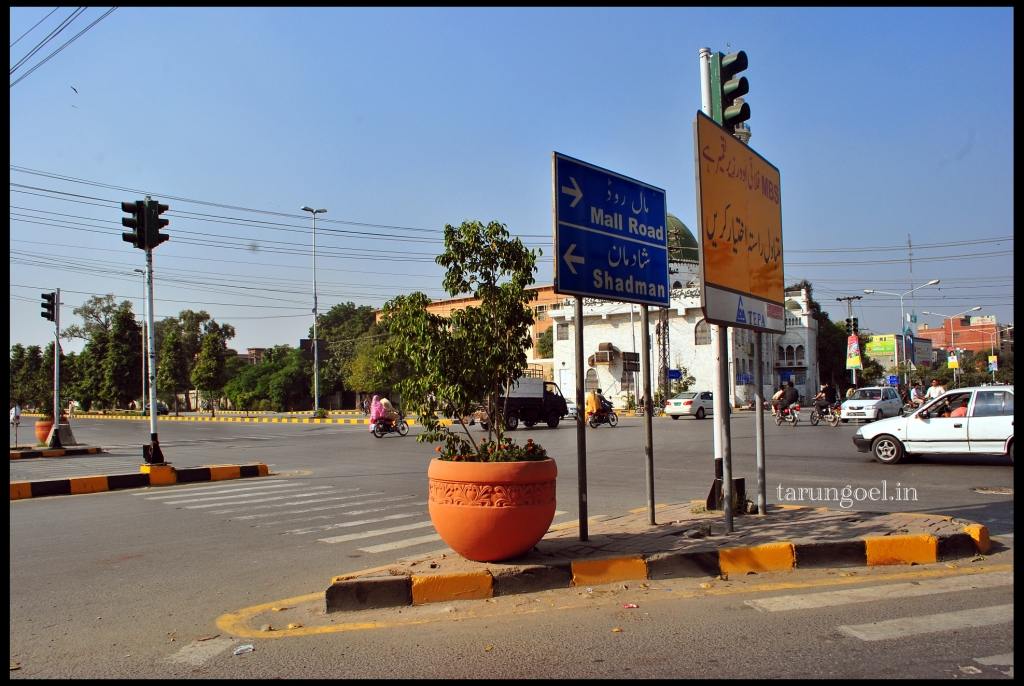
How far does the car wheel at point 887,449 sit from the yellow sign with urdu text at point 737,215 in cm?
810

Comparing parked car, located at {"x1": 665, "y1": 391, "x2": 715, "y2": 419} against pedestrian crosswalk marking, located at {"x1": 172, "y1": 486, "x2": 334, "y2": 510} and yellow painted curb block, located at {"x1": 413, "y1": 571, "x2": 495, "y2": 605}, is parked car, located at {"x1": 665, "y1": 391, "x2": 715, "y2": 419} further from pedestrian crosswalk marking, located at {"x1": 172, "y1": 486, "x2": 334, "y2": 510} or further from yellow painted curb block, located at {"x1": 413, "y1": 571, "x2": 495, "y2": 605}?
yellow painted curb block, located at {"x1": 413, "y1": 571, "x2": 495, "y2": 605}

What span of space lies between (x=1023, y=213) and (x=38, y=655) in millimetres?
6201

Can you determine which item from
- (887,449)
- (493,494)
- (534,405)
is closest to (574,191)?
(493,494)

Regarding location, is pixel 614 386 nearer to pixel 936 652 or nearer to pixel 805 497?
pixel 805 497

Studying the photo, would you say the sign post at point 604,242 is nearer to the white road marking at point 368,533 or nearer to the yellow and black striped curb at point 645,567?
the yellow and black striped curb at point 645,567

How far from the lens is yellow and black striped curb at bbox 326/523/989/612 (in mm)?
5434

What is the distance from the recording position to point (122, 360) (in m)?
65.6

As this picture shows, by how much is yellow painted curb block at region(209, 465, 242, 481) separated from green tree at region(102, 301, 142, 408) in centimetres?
5712

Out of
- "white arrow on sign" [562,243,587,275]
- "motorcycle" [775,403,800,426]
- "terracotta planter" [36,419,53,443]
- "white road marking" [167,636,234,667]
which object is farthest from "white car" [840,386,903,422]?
"white road marking" [167,636,234,667]

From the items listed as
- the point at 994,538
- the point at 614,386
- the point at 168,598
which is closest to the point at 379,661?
the point at 168,598

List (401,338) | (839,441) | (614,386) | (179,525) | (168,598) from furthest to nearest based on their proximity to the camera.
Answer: (614,386) → (839,441) → (179,525) → (401,338) → (168,598)

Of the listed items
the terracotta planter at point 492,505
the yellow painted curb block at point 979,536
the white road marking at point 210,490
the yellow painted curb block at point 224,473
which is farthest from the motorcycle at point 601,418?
the terracotta planter at point 492,505

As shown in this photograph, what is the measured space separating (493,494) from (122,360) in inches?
2699

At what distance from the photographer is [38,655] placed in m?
4.55
